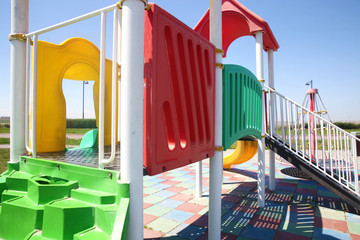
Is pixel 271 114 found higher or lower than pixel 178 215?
higher

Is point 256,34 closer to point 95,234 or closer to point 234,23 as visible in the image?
point 234,23

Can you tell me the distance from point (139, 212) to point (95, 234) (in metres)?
0.32

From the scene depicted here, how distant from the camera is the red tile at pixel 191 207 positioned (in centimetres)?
457

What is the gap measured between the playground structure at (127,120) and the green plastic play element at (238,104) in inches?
0.7

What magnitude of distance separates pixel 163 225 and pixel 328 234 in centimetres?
263

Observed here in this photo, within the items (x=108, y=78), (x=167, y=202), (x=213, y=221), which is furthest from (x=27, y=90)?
(x=167, y=202)

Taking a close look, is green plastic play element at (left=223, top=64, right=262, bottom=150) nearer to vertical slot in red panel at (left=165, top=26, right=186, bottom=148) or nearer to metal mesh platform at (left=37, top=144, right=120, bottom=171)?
vertical slot in red panel at (left=165, top=26, right=186, bottom=148)

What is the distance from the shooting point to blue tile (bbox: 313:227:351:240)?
3479mm

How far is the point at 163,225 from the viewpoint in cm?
384

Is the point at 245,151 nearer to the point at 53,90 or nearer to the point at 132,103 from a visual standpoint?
the point at 53,90

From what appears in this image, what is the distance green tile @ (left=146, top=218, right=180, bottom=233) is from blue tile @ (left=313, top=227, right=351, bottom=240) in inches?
87.5

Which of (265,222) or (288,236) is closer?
(288,236)

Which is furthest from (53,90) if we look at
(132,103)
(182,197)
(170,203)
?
(182,197)

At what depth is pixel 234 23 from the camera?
5.64m
